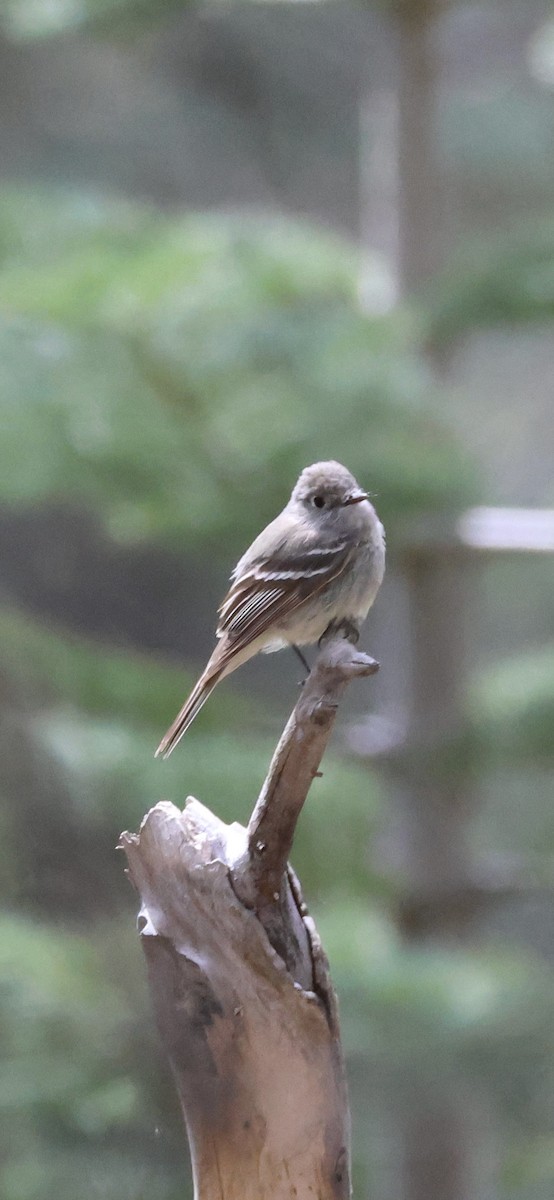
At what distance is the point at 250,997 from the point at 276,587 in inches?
18.5

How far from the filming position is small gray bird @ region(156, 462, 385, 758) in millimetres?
1597

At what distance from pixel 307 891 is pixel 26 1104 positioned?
0.71 metres

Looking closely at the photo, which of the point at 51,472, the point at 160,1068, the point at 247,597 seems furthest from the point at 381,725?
the point at 247,597

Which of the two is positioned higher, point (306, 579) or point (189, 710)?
point (306, 579)

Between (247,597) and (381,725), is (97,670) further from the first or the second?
(247,597)

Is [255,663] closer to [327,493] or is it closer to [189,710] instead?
[327,493]

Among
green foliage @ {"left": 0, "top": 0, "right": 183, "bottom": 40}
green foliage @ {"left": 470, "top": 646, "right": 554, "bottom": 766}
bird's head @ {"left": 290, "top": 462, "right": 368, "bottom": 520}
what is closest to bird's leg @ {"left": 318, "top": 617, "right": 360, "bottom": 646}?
bird's head @ {"left": 290, "top": 462, "right": 368, "bottom": 520}

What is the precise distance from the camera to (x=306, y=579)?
1.62 meters

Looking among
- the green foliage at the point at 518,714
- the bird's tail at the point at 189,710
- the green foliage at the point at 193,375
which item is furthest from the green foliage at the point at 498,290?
the bird's tail at the point at 189,710

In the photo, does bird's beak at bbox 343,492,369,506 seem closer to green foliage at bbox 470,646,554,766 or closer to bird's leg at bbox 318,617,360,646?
bird's leg at bbox 318,617,360,646

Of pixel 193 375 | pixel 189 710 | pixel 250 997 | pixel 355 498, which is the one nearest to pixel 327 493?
pixel 355 498

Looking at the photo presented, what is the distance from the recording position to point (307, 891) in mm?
2875

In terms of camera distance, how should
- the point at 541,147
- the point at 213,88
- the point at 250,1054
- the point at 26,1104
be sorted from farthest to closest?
the point at 213,88 < the point at 541,147 < the point at 26,1104 < the point at 250,1054

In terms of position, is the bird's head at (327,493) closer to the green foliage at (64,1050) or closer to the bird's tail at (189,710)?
the bird's tail at (189,710)
